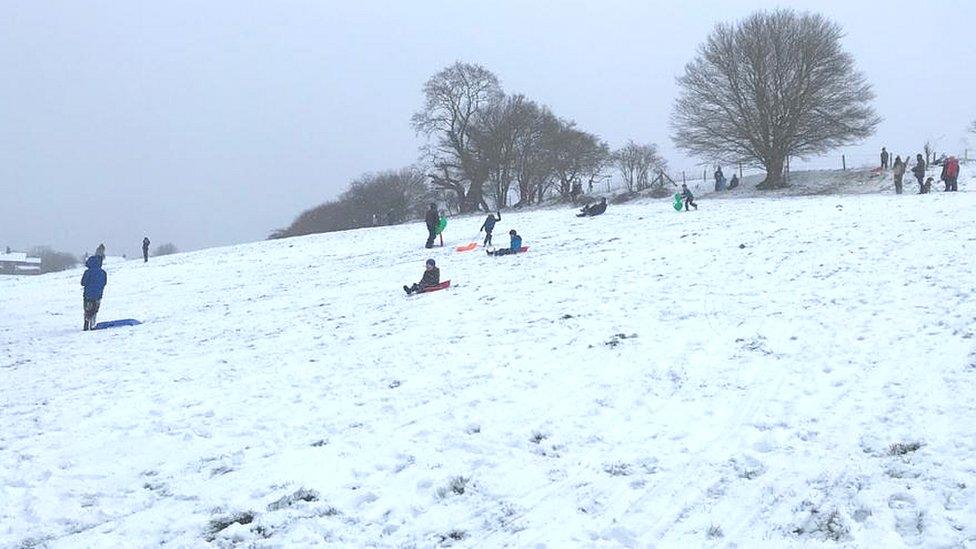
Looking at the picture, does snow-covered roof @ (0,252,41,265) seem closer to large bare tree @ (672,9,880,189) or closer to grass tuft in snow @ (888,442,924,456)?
large bare tree @ (672,9,880,189)

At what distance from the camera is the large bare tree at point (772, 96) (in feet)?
149

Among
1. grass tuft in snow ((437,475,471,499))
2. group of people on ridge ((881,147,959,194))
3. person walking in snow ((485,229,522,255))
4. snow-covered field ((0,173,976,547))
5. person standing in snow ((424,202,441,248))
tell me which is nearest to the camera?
snow-covered field ((0,173,976,547))

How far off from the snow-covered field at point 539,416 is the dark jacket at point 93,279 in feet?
3.57

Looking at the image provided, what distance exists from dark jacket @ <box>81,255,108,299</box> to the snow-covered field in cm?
109

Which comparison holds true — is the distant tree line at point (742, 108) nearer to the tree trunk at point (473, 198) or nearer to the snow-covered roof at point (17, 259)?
the tree trunk at point (473, 198)

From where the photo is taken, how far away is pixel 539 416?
766 centimetres

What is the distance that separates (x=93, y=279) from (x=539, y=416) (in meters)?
13.5

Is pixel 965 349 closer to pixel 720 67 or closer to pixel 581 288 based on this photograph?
pixel 581 288

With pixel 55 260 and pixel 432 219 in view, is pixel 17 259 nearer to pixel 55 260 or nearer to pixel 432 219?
pixel 55 260

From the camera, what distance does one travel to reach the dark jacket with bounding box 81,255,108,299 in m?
16.1


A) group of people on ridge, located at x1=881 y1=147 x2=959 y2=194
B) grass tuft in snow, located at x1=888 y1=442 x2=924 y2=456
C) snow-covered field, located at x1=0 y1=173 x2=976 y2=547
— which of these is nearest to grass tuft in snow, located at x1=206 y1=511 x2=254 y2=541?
snow-covered field, located at x1=0 y1=173 x2=976 y2=547

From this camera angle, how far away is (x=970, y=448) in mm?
5965

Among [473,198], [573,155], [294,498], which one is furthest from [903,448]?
[573,155]

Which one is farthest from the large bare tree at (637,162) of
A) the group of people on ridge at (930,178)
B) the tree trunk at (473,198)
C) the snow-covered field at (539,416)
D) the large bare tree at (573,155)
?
the snow-covered field at (539,416)
